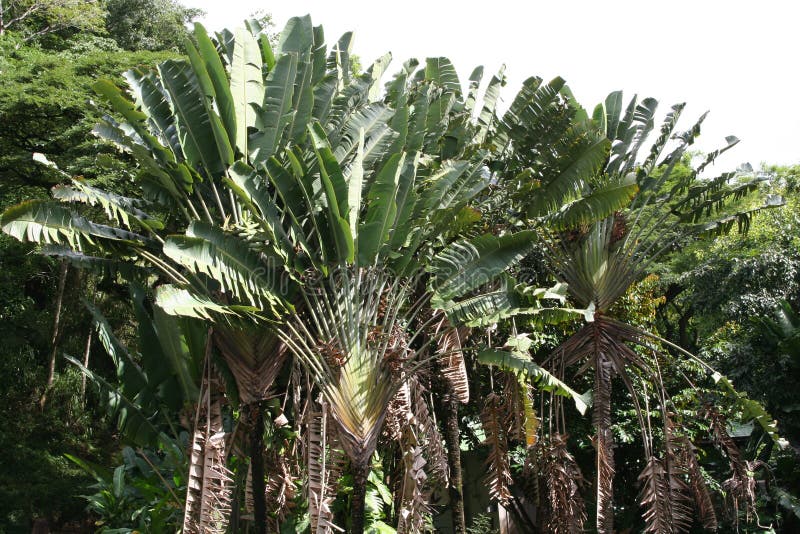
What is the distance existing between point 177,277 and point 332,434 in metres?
2.16

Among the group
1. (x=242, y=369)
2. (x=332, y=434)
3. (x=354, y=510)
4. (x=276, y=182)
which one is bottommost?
(x=354, y=510)

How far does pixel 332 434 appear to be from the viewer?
701cm

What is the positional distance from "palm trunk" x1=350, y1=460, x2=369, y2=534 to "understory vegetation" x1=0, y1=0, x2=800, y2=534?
19 mm

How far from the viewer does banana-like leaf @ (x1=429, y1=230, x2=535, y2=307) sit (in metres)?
7.68

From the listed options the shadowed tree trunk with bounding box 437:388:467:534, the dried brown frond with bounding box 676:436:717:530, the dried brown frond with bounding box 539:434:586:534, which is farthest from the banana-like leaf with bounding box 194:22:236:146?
the dried brown frond with bounding box 676:436:717:530

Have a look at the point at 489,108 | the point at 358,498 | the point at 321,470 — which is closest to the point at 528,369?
the point at 358,498

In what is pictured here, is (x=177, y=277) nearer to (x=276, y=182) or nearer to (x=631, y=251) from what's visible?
(x=276, y=182)

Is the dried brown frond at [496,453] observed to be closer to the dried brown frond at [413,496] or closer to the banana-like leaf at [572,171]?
the dried brown frond at [413,496]

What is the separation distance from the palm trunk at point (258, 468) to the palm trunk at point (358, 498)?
2.95 feet

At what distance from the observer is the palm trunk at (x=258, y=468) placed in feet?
23.2

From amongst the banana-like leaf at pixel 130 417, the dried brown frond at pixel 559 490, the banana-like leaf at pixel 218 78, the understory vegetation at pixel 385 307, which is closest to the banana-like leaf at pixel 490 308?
the understory vegetation at pixel 385 307

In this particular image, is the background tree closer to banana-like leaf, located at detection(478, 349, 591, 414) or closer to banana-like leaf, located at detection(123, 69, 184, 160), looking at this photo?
banana-like leaf, located at detection(123, 69, 184, 160)

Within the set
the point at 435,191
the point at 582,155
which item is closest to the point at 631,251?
the point at 582,155

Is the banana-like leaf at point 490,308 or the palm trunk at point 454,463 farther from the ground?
the banana-like leaf at point 490,308
